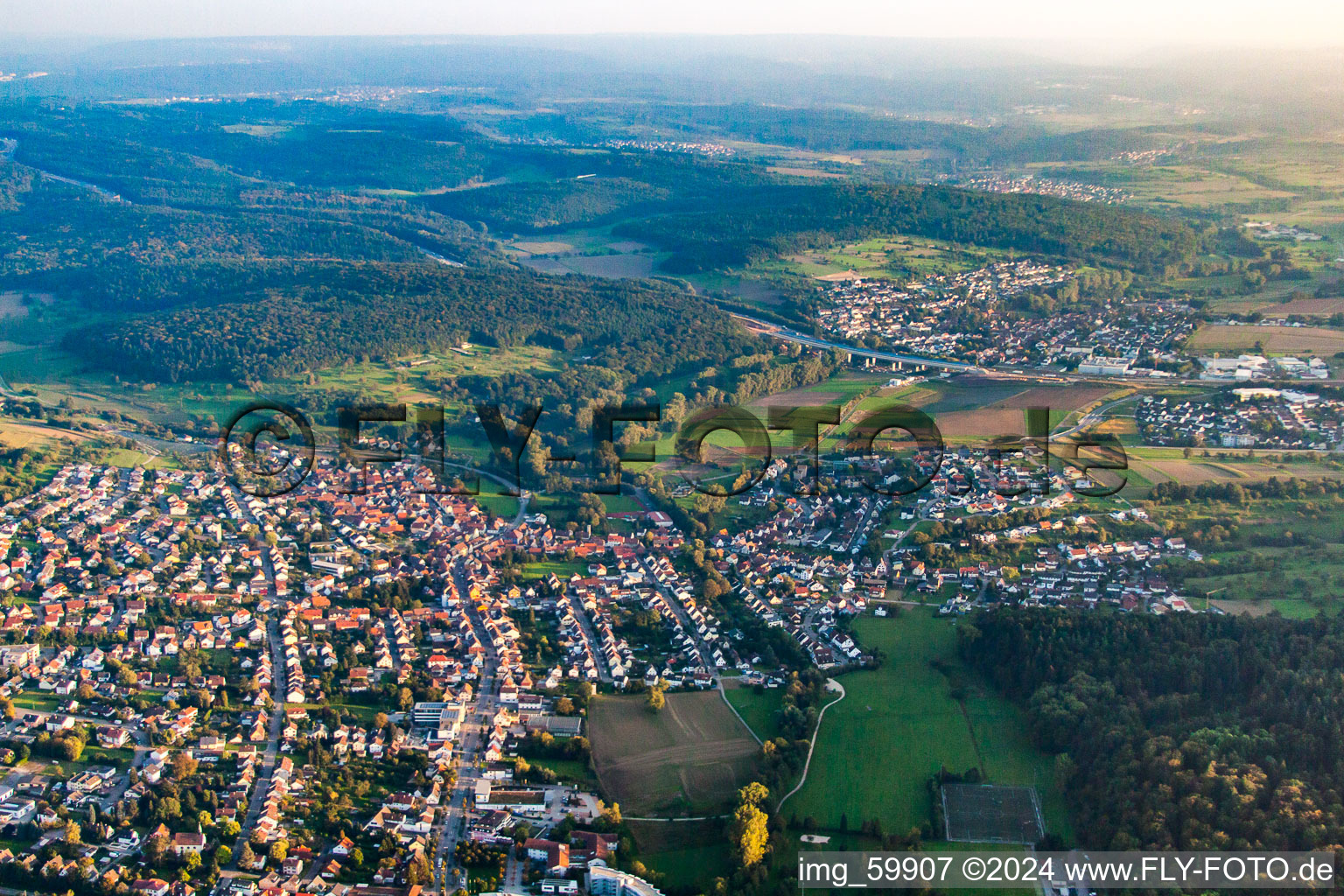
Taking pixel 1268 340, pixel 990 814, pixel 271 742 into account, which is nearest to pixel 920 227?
pixel 1268 340

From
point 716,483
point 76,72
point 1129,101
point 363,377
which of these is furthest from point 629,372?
point 76,72

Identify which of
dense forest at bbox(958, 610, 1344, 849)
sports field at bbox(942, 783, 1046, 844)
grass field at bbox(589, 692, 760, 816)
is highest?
dense forest at bbox(958, 610, 1344, 849)

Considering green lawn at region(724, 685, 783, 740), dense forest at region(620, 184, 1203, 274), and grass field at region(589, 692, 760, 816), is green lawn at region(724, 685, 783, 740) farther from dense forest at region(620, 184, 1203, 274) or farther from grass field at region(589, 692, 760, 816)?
dense forest at region(620, 184, 1203, 274)

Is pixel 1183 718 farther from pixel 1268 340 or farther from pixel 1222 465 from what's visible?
pixel 1268 340

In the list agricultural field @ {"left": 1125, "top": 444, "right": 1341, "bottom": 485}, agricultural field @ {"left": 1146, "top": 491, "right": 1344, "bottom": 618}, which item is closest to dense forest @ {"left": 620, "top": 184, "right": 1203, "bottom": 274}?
agricultural field @ {"left": 1125, "top": 444, "right": 1341, "bottom": 485}

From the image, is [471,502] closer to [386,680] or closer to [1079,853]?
[386,680]

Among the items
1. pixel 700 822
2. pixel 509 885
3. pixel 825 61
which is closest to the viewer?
pixel 509 885
